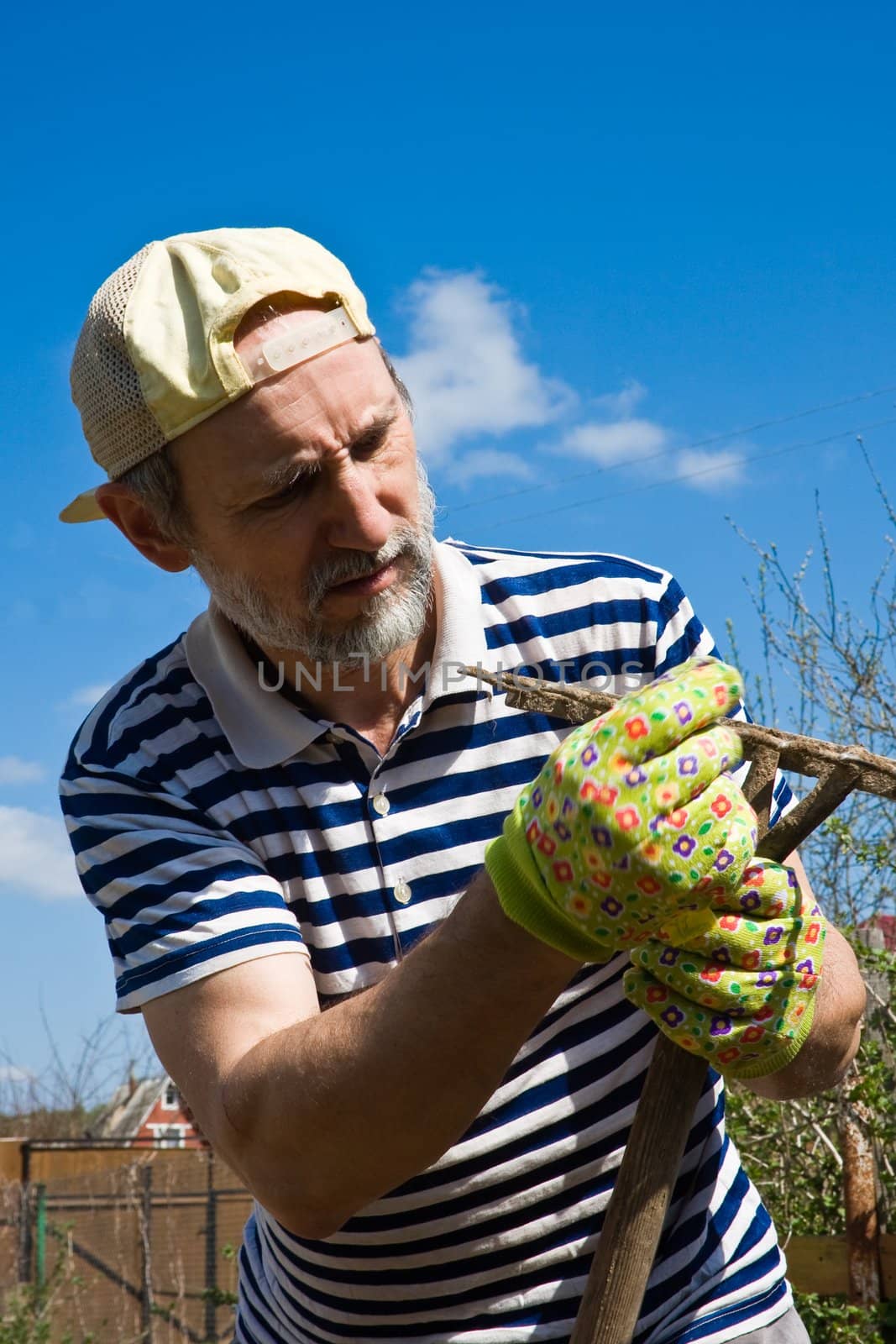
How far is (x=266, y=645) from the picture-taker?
2.47 m

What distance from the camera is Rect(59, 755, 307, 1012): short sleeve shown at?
2037 millimetres

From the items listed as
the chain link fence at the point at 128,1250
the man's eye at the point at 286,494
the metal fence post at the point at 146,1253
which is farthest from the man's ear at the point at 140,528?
the metal fence post at the point at 146,1253

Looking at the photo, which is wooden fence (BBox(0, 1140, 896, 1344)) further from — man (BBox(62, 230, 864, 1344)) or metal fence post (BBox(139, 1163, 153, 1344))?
man (BBox(62, 230, 864, 1344))

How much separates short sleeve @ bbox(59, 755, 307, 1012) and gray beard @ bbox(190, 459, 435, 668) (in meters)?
0.37

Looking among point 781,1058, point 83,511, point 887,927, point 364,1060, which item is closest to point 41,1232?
point 887,927

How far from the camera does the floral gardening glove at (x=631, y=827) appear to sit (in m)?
1.46

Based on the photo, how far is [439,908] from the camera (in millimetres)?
2166

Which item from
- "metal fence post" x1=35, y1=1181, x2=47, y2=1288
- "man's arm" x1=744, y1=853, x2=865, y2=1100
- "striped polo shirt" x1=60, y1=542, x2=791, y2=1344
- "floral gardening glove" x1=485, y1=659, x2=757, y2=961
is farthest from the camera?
"metal fence post" x1=35, y1=1181, x2=47, y2=1288

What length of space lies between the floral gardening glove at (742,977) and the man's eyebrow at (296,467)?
40.3 inches

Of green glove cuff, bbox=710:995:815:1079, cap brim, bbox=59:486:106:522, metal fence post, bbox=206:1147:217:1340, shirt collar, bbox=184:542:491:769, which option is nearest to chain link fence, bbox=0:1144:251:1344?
metal fence post, bbox=206:1147:217:1340

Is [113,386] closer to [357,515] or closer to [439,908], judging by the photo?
[357,515]

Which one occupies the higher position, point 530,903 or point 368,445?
point 368,445

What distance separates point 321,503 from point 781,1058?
3.93 feet

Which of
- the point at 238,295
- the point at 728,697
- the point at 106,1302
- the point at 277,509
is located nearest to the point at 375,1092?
the point at 728,697
